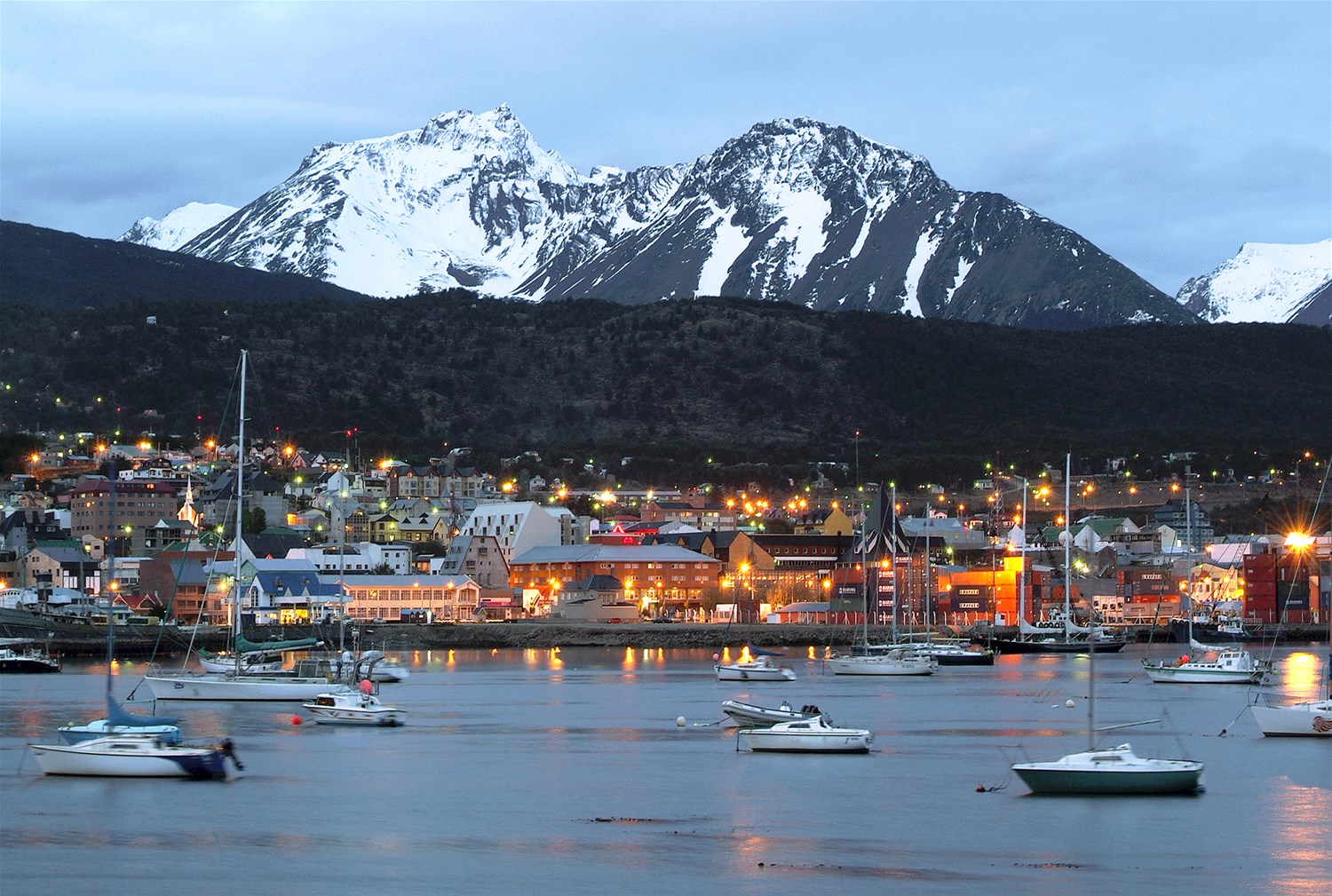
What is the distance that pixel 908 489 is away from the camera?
625ft

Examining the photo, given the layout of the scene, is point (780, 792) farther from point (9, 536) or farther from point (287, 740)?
point (9, 536)

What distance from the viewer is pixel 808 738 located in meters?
47.9

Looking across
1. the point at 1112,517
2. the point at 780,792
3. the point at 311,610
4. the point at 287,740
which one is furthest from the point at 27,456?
the point at 780,792

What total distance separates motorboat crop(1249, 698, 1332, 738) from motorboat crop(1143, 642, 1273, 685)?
26839 mm

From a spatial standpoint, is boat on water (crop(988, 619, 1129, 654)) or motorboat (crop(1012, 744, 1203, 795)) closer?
motorboat (crop(1012, 744, 1203, 795))

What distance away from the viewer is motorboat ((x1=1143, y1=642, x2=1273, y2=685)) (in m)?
79.2

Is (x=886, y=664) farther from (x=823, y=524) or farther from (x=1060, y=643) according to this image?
(x=823, y=524)

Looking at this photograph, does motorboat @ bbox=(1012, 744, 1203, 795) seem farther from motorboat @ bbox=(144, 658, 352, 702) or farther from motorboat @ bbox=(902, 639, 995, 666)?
motorboat @ bbox=(902, 639, 995, 666)

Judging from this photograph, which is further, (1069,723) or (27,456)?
(27,456)

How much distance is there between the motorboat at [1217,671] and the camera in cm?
7919

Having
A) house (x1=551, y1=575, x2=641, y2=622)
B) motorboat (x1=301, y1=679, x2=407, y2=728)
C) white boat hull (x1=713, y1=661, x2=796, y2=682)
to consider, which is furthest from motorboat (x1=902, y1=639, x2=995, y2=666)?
motorboat (x1=301, y1=679, x2=407, y2=728)

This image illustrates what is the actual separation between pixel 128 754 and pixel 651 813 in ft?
35.8

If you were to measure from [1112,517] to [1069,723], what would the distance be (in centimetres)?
13565

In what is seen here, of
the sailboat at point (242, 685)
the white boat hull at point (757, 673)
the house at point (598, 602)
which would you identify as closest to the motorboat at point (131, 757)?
the sailboat at point (242, 685)
